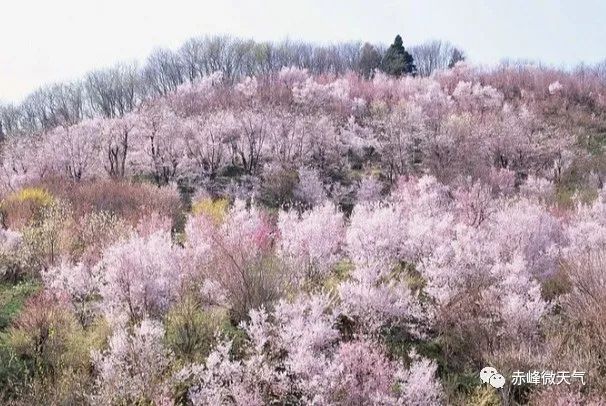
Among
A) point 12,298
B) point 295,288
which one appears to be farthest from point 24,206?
point 295,288

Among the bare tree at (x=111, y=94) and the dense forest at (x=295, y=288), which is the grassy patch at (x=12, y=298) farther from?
the bare tree at (x=111, y=94)

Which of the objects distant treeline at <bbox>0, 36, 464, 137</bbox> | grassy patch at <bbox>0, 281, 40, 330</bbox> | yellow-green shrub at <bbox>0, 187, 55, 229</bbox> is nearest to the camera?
Result: grassy patch at <bbox>0, 281, 40, 330</bbox>

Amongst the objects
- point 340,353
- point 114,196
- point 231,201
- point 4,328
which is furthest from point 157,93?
→ point 340,353

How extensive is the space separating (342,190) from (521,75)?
2978 cm

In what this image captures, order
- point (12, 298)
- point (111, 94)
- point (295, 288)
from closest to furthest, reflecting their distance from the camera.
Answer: point (295, 288)
point (12, 298)
point (111, 94)

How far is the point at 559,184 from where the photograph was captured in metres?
30.4

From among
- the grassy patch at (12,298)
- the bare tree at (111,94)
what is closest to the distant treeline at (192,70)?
the bare tree at (111,94)

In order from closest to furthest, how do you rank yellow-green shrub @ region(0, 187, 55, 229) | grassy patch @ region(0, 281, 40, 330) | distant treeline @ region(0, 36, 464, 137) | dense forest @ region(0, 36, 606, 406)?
dense forest @ region(0, 36, 606, 406) → grassy patch @ region(0, 281, 40, 330) → yellow-green shrub @ region(0, 187, 55, 229) → distant treeline @ region(0, 36, 464, 137)

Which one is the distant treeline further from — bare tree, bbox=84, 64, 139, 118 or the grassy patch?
the grassy patch

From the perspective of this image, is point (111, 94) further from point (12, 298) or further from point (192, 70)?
point (12, 298)

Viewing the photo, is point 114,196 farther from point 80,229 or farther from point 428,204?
point 428,204

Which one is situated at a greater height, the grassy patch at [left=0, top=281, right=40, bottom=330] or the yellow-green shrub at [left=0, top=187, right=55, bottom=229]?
the yellow-green shrub at [left=0, top=187, right=55, bottom=229]

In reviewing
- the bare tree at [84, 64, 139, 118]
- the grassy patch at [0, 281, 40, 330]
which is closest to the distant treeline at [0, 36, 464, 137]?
the bare tree at [84, 64, 139, 118]

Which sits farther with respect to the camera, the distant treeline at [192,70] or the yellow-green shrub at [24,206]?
the distant treeline at [192,70]
